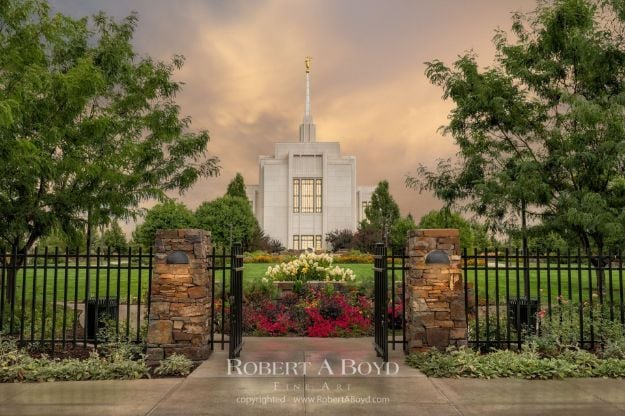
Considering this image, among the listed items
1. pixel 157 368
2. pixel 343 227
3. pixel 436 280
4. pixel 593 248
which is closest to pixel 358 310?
pixel 436 280

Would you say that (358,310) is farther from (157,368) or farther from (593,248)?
(593,248)

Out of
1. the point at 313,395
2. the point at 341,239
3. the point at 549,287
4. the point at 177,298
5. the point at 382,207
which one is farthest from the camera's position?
the point at 382,207

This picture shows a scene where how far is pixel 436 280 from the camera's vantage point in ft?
28.3

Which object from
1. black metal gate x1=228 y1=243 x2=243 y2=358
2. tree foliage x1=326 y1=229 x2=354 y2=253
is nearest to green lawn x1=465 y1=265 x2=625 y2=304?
black metal gate x1=228 y1=243 x2=243 y2=358

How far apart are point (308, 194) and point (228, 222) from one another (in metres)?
12.1

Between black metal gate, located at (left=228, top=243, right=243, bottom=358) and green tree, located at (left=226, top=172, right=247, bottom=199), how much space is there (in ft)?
173

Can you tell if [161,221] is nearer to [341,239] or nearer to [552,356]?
[341,239]

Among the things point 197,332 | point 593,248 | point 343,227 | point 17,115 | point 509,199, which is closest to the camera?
point 197,332

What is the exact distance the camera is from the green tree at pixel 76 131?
11156 mm

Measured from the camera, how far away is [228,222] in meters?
52.2

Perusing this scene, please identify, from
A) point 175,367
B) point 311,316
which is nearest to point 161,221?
point 311,316

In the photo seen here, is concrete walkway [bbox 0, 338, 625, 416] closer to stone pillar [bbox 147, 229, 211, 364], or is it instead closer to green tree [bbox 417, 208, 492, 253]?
stone pillar [bbox 147, 229, 211, 364]

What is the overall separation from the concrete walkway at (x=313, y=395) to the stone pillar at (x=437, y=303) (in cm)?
70

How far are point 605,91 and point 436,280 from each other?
30.7 feet
